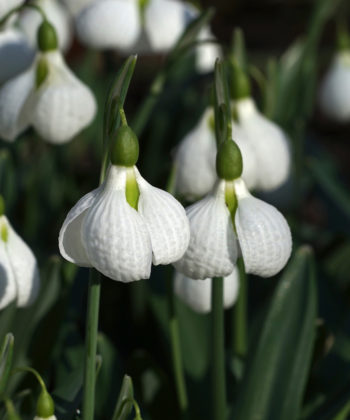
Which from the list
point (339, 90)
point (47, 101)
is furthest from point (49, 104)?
point (339, 90)

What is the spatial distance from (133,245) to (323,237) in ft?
4.49

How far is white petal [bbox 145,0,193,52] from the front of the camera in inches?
64.2

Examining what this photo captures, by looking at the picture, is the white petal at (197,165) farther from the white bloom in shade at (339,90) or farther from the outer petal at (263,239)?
the white bloom in shade at (339,90)

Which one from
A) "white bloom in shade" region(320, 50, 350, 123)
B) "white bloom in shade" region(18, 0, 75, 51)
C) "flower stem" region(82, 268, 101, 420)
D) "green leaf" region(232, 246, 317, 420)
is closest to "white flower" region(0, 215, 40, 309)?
"flower stem" region(82, 268, 101, 420)

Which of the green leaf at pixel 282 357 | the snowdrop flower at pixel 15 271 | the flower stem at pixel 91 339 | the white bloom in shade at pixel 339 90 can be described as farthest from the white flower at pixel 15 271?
the white bloom in shade at pixel 339 90

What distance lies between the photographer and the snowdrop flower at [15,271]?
0.98 meters

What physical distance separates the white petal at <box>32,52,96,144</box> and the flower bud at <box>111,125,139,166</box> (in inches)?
16.2

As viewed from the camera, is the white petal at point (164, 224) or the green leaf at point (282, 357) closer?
the white petal at point (164, 224)

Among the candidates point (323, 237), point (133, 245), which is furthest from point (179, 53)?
point (323, 237)

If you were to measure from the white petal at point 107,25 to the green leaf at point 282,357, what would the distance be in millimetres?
583

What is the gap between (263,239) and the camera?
34.1 inches

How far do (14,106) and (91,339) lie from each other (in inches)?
18.8

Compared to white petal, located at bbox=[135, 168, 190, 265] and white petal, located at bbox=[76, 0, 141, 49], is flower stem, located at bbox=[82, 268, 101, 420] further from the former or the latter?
white petal, located at bbox=[76, 0, 141, 49]

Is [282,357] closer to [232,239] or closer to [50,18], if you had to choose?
[232,239]
